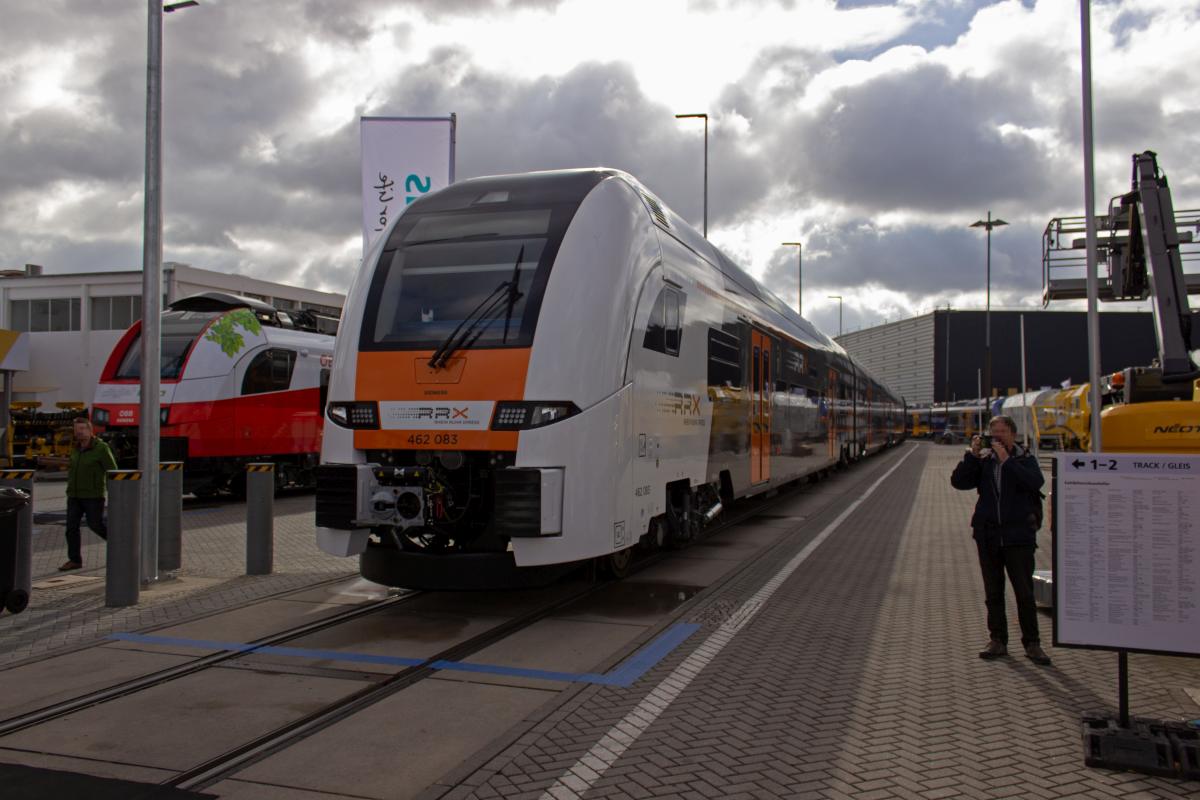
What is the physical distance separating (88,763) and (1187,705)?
5800 millimetres

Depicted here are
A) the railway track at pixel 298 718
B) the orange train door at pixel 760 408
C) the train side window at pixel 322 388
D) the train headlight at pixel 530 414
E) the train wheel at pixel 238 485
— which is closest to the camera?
the railway track at pixel 298 718

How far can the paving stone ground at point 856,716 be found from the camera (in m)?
4.15

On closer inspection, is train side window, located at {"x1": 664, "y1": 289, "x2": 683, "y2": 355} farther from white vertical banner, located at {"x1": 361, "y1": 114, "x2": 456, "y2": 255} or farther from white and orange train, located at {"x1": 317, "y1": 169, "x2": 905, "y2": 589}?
white vertical banner, located at {"x1": 361, "y1": 114, "x2": 456, "y2": 255}

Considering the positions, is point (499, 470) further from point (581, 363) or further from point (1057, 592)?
point (1057, 592)

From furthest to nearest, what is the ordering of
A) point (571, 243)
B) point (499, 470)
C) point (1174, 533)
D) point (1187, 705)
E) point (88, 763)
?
point (571, 243), point (499, 470), point (1187, 705), point (1174, 533), point (88, 763)

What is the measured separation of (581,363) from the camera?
6.91 meters

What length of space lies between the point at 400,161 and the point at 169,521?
7888 mm

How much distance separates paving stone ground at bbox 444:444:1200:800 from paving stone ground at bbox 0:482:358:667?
4.01 m

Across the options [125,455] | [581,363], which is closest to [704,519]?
[581,363]

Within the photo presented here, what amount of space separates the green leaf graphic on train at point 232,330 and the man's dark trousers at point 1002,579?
13.9 metres

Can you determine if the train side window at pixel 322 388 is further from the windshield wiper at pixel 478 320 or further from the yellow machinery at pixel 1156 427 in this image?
the yellow machinery at pixel 1156 427

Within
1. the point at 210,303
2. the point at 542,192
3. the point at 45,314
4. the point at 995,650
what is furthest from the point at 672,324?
the point at 45,314

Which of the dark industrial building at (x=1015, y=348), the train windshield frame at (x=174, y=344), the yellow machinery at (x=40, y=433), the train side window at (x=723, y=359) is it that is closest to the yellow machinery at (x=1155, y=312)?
the train side window at (x=723, y=359)

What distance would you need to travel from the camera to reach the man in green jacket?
9695mm
